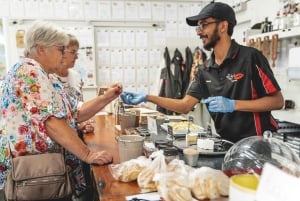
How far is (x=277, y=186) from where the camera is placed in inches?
23.0

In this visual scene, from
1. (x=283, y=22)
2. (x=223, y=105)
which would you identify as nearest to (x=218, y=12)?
(x=223, y=105)

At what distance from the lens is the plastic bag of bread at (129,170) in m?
1.09

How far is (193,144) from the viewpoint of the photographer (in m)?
1.52

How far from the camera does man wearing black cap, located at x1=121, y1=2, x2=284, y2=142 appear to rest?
5.50ft

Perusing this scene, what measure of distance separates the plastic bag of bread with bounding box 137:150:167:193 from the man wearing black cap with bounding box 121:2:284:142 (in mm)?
706

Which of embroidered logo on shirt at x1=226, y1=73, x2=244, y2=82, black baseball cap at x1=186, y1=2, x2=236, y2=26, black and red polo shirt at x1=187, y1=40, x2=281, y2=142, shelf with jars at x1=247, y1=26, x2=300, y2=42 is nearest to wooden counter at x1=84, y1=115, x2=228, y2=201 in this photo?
black and red polo shirt at x1=187, y1=40, x2=281, y2=142

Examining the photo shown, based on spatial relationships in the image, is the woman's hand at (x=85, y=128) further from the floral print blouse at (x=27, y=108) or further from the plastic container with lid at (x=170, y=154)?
the plastic container with lid at (x=170, y=154)

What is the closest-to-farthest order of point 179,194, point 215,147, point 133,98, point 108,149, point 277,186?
point 277,186 → point 179,194 → point 215,147 → point 108,149 → point 133,98

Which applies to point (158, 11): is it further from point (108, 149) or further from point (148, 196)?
point (148, 196)

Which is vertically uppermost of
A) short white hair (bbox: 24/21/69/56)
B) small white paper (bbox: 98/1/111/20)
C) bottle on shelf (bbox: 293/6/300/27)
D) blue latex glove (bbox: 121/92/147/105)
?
small white paper (bbox: 98/1/111/20)

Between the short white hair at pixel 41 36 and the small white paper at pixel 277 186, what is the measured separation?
1295 mm

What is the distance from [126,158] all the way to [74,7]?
3.77m

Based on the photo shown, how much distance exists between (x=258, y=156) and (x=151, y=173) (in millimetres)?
430

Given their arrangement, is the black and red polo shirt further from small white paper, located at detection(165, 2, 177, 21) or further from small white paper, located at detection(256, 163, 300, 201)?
small white paper, located at detection(165, 2, 177, 21)
